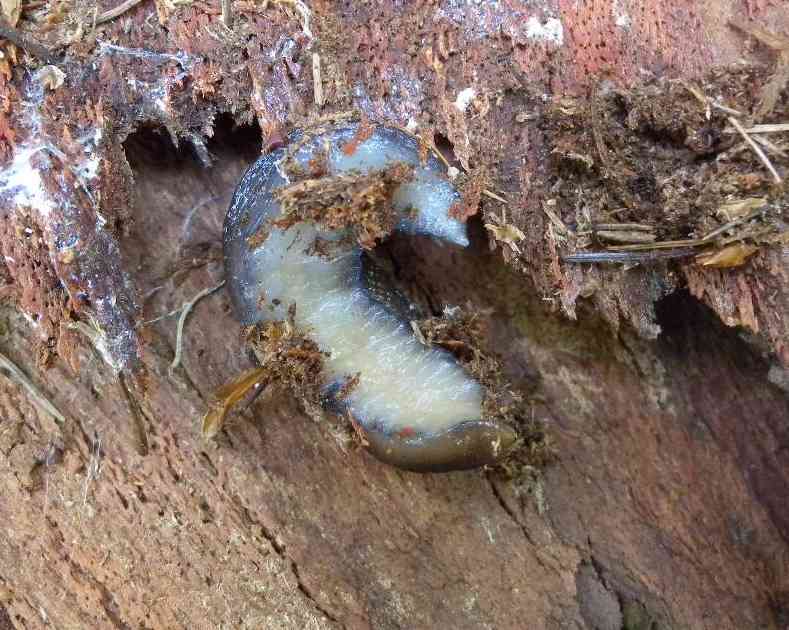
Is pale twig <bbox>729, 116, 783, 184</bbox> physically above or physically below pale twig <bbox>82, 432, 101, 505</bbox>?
above

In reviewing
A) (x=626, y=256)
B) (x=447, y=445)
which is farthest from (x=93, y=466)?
(x=626, y=256)

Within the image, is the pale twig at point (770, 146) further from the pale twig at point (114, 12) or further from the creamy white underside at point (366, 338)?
the pale twig at point (114, 12)

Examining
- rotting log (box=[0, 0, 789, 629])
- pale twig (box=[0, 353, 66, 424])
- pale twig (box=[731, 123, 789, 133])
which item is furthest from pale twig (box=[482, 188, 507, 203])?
pale twig (box=[0, 353, 66, 424])

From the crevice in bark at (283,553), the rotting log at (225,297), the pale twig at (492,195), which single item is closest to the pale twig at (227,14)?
the rotting log at (225,297)

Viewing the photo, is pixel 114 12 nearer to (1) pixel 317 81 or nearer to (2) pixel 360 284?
(1) pixel 317 81

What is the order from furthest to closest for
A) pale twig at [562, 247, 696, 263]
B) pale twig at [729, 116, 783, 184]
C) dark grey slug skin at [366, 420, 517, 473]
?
1. dark grey slug skin at [366, 420, 517, 473]
2. pale twig at [562, 247, 696, 263]
3. pale twig at [729, 116, 783, 184]

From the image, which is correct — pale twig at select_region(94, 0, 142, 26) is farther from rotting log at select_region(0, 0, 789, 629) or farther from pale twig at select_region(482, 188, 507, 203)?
pale twig at select_region(482, 188, 507, 203)

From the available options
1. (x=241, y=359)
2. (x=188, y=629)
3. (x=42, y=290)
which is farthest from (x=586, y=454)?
(x=42, y=290)
